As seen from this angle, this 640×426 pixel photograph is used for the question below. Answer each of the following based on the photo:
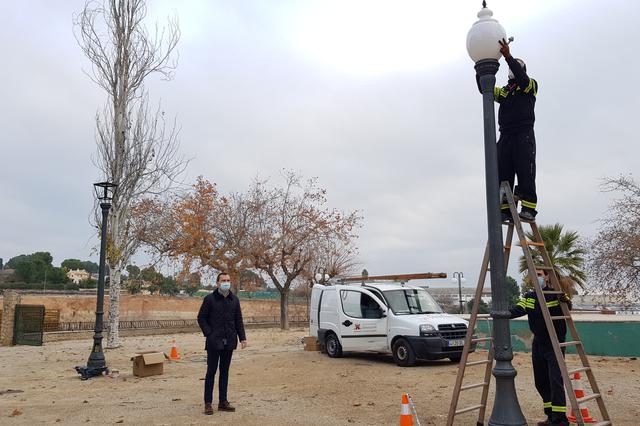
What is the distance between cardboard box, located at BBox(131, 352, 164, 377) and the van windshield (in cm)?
578

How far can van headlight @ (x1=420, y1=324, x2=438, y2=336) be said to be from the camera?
12.3 metres

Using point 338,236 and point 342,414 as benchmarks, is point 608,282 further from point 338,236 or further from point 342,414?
point 338,236

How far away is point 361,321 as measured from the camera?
13.7 meters

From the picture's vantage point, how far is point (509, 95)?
5957 millimetres

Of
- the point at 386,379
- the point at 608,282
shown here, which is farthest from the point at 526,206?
the point at 608,282

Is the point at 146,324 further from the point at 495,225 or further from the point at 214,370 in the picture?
the point at 495,225

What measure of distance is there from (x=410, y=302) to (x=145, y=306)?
3600cm

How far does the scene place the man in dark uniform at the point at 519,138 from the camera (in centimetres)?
579

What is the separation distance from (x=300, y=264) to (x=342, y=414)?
2317 cm

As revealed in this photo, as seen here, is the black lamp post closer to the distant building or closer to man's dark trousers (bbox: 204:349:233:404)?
man's dark trousers (bbox: 204:349:233:404)

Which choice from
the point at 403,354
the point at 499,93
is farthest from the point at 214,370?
the point at 403,354

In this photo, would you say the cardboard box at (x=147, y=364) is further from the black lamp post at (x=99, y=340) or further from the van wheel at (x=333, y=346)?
the van wheel at (x=333, y=346)

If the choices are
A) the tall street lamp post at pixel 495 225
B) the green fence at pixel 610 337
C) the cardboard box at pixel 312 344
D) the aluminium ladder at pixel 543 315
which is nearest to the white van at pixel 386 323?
the cardboard box at pixel 312 344

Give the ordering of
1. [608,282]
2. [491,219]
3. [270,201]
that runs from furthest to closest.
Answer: [270,201] → [608,282] → [491,219]
